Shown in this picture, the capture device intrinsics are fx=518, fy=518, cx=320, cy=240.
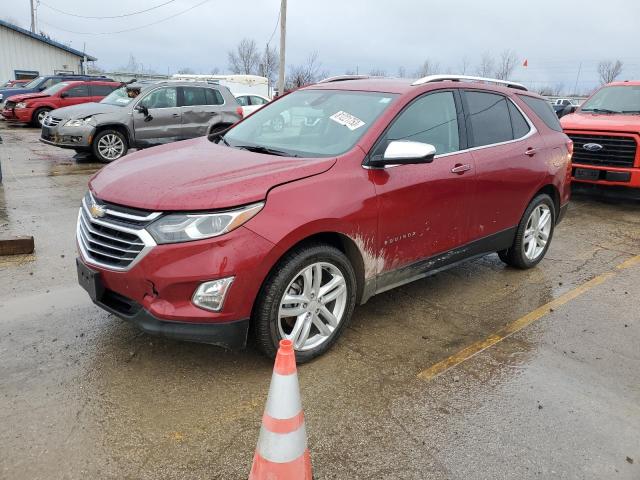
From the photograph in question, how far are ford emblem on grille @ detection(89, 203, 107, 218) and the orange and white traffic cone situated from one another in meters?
1.58

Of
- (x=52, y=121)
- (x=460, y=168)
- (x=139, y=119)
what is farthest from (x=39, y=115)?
(x=460, y=168)

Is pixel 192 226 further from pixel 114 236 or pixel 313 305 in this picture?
pixel 313 305

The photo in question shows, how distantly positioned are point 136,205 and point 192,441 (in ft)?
4.23

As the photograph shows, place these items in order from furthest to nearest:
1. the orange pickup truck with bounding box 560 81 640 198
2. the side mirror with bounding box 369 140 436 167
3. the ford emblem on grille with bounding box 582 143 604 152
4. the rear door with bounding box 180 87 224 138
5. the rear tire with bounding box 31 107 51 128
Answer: the rear tire with bounding box 31 107 51 128
the rear door with bounding box 180 87 224 138
the ford emblem on grille with bounding box 582 143 604 152
the orange pickup truck with bounding box 560 81 640 198
the side mirror with bounding box 369 140 436 167

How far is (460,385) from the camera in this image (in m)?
3.19

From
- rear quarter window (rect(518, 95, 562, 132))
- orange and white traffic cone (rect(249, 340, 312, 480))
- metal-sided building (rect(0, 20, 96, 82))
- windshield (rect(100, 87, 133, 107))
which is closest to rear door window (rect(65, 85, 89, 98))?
windshield (rect(100, 87, 133, 107))

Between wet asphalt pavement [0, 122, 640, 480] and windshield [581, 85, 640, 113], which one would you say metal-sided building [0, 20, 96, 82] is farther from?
wet asphalt pavement [0, 122, 640, 480]

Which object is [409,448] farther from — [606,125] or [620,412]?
[606,125]

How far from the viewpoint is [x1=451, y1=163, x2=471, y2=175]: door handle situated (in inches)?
157

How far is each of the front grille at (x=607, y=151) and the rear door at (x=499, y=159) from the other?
4.12 metres

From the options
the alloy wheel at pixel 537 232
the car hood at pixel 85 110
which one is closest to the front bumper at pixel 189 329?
the alloy wheel at pixel 537 232

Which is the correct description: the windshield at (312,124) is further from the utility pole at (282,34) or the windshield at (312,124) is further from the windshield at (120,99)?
the utility pole at (282,34)

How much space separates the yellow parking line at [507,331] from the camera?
11.1ft

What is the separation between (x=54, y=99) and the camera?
17.9 meters
